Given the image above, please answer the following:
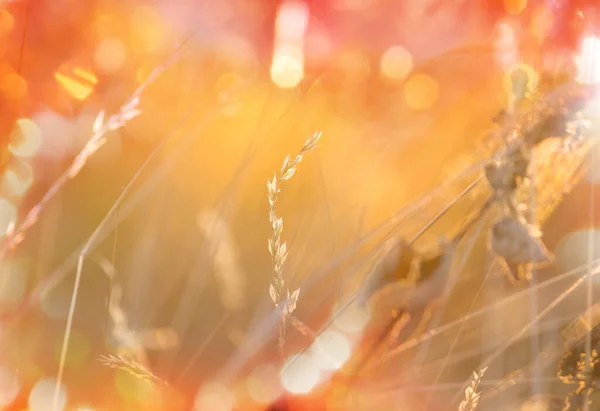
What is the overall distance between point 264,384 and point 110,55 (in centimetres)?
39

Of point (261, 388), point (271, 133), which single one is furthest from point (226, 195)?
point (261, 388)

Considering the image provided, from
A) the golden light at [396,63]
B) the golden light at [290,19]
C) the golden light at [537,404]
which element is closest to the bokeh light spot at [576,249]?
the golden light at [537,404]

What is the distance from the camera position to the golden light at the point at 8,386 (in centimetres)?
44

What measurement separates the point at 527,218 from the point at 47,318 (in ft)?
1.59

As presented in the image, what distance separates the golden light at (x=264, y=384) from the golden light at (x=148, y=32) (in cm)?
36

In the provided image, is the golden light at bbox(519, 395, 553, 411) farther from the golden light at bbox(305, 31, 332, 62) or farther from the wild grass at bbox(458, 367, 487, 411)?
the golden light at bbox(305, 31, 332, 62)

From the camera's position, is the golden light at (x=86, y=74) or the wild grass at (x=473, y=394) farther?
the golden light at (x=86, y=74)

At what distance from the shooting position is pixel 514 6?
0.46 m

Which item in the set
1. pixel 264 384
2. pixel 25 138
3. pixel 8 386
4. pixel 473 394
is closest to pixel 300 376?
pixel 264 384

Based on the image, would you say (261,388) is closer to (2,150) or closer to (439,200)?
(439,200)

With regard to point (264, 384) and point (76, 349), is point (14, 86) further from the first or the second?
point (264, 384)

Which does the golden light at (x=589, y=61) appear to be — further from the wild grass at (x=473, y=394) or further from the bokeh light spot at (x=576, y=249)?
the wild grass at (x=473, y=394)

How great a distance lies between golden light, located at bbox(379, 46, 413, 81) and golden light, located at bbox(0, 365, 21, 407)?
49cm

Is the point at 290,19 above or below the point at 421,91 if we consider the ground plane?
above
